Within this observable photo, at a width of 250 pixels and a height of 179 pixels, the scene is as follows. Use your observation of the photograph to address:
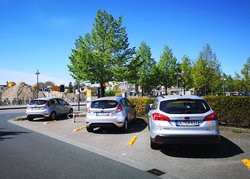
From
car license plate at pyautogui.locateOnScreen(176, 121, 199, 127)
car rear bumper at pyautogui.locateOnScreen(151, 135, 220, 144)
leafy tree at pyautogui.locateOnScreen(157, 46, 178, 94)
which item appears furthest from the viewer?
leafy tree at pyautogui.locateOnScreen(157, 46, 178, 94)

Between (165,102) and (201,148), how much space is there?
1.91m

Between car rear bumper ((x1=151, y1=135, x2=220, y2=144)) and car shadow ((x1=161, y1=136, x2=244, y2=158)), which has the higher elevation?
car rear bumper ((x1=151, y1=135, x2=220, y2=144))

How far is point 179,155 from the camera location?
6.63 metres

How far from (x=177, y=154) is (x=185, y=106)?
4.63ft

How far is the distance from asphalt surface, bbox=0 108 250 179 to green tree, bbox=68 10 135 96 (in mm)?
14071

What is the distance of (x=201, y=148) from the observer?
7.32 meters

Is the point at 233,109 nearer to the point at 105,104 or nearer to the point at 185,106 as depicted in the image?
the point at 185,106

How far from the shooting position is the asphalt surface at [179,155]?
17.3 ft

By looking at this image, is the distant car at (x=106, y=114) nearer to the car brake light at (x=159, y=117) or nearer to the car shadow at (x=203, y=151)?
the car shadow at (x=203, y=151)

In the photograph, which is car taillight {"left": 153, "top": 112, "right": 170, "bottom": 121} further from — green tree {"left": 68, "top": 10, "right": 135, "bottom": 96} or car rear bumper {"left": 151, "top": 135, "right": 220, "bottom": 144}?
green tree {"left": 68, "top": 10, "right": 135, "bottom": 96}

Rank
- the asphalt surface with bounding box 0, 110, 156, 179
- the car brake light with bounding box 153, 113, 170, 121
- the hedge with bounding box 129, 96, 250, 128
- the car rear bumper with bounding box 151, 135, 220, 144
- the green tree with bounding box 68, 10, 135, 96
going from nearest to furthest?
1. the asphalt surface with bounding box 0, 110, 156, 179
2. the car rear bumper with bounding box 151, 135, 220, 144
3. the car brake light with bounding box 153, 113, 170, 121
4. the hedge with bounding box 129, 96, 250, 128
5. the green tree with bounding box 68, 10, 135, 96

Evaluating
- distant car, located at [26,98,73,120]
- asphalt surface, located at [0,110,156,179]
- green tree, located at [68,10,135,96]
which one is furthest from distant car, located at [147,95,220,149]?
green tree, located at [68,10,135,96]

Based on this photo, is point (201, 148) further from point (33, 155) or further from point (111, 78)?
point (111, 78)

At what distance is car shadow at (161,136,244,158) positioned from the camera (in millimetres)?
6570
